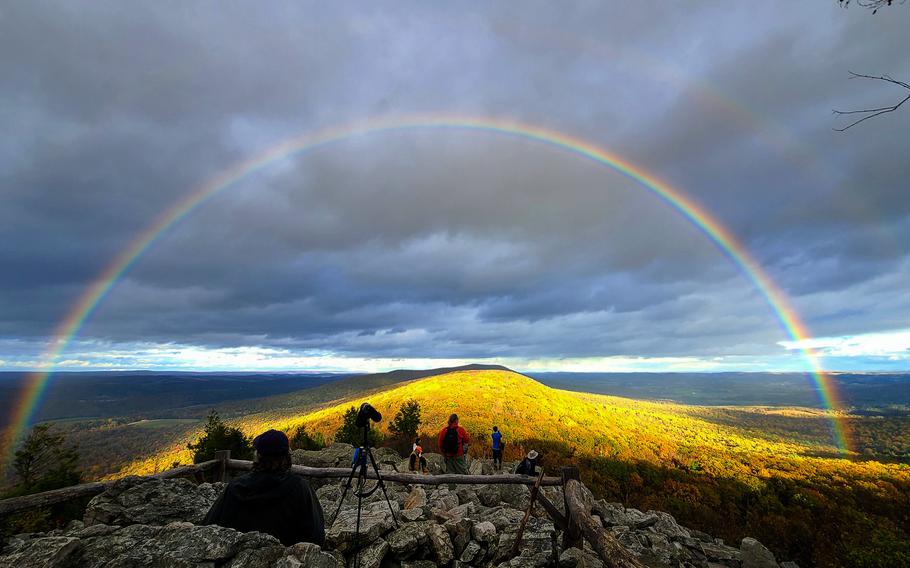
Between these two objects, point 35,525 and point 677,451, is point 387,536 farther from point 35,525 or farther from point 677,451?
point 677,451

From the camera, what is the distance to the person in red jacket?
14.2 metres

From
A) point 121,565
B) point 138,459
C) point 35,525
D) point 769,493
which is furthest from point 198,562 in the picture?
point 138,459

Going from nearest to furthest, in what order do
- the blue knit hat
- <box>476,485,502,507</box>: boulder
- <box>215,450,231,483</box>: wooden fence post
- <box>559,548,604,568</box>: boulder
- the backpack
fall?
the blue knit hat → <box>559,548,604,568</box>: boulder → <box>215,450,231,483</box>: wooden fence post → <box>476,485,502,507</box>: boulder → the backpack

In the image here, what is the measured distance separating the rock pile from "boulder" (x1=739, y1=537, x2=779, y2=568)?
2 centimetres

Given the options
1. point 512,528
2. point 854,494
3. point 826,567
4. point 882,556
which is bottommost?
point 854,494

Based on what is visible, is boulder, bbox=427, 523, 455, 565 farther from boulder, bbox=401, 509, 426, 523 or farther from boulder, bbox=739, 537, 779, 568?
boulder, bbox=739, 537, 779, 568

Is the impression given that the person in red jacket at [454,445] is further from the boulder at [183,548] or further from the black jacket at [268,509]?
the boulder at [183,548]

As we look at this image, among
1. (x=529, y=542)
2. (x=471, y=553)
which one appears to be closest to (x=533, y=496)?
(x=529, y=542)

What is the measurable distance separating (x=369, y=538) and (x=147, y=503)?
3575 mm

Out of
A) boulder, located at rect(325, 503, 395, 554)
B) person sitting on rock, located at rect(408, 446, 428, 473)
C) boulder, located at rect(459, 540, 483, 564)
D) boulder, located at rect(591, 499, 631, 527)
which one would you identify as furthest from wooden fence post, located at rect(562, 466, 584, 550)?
person sitting on rock, located at rect(408, 446, 428, 473)

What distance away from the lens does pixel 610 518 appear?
10.7 meters

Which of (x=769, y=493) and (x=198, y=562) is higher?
(x=198, y=562)

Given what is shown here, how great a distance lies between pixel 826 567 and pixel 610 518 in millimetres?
6164

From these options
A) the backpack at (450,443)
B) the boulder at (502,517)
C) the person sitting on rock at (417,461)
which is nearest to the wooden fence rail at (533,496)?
the boulder at (502,517)
